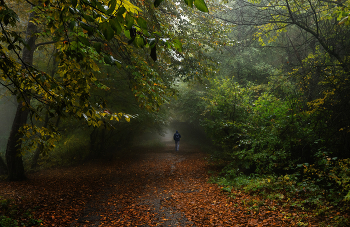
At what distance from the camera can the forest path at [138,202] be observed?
14.3 ft

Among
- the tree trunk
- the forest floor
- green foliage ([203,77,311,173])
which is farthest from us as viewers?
the tree trunk

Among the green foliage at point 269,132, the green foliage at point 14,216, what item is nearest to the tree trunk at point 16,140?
the green foliage at point 14,216

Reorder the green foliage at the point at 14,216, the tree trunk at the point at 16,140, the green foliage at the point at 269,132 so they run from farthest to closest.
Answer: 1. the tree trunk at the point at 16,140
2. the green foliage at the point at 269,132
3. the green foliage at the point at 14,216

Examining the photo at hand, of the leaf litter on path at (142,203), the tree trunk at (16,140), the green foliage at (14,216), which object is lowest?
the leaf litter on path at (142,203)

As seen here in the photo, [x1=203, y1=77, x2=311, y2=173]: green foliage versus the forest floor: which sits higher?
[x1=203, y1=77, x2=311, y2=173]: green foliage

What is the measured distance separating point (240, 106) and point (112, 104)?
6.42 meters

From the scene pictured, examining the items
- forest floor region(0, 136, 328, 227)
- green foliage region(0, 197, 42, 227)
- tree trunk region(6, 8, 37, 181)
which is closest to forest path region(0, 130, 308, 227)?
forest floor region(0, 136, 328, 227)

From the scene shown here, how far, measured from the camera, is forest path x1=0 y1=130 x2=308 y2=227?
14.3 ft

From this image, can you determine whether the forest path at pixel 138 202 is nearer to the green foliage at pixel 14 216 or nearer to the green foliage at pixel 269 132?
the green foliage at pixel 14 216

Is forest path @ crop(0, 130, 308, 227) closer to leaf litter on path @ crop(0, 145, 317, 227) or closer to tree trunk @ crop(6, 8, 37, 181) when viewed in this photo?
leaf litter on path @ crop(0, 145, 317, 227)

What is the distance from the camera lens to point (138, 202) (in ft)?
18.7

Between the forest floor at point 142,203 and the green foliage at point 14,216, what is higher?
the green foliage at point 14,216

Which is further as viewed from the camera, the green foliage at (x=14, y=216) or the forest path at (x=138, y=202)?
the forest path at (x=138, y=202)

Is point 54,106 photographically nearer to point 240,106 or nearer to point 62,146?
point 240,106
